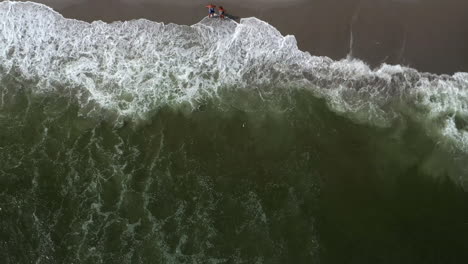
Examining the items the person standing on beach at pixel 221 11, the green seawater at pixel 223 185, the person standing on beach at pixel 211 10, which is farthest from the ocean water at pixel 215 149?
the person standing on beach at pixel 221 11

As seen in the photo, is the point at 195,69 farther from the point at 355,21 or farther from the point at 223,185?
the point at 355,21

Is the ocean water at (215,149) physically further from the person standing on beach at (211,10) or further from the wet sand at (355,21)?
the wet sand at (355,21)

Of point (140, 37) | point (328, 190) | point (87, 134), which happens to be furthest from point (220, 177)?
point (140, 37)

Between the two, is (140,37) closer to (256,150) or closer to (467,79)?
(256,150)

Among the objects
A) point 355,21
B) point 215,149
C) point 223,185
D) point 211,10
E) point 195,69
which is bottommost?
point 223,185

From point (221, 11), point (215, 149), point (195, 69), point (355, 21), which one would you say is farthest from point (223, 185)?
point (355, 21)

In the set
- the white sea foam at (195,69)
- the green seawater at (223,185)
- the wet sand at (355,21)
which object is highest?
the wet sand at (355,21)
